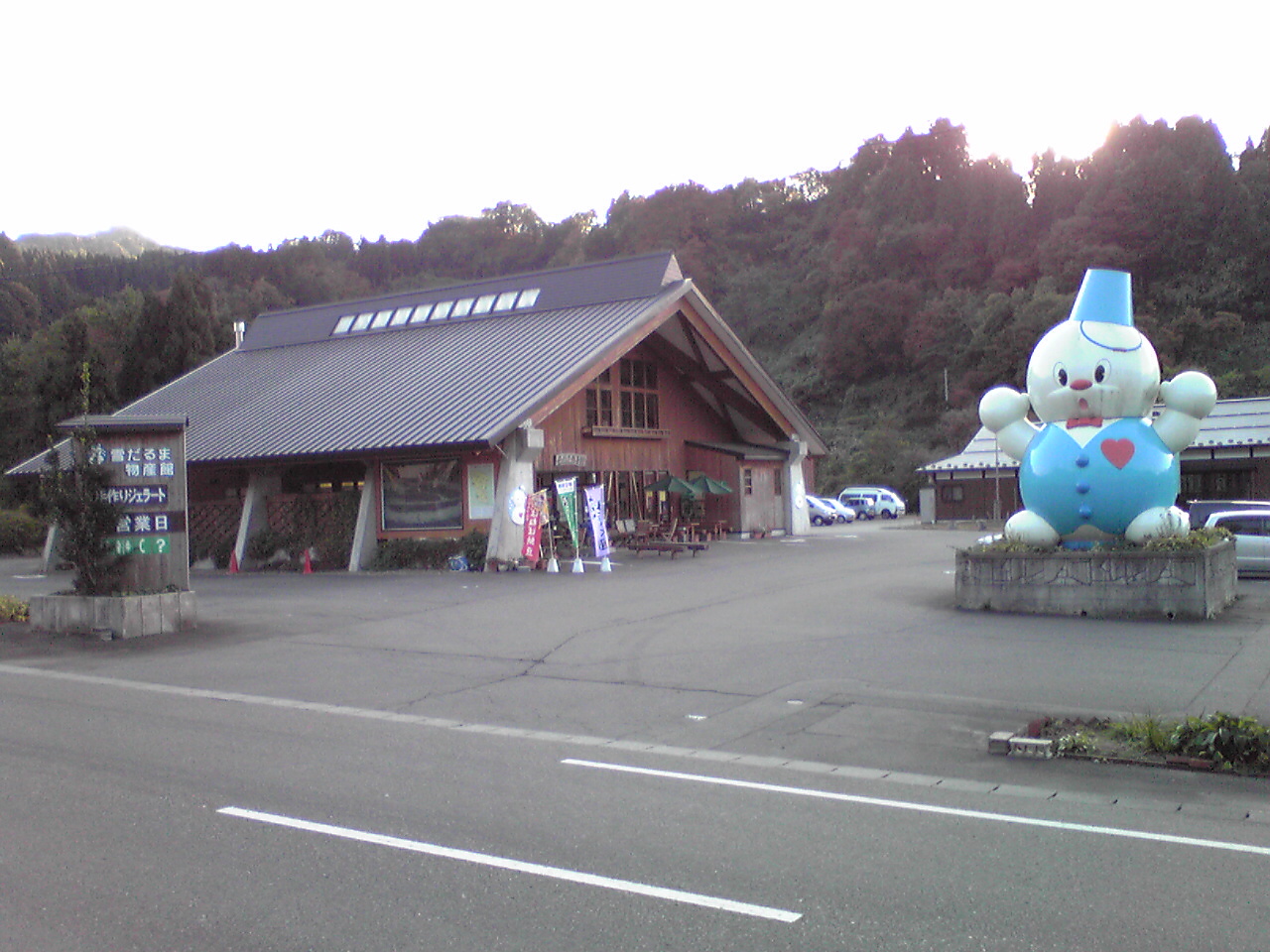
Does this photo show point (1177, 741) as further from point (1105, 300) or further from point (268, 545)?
point (268, 545)

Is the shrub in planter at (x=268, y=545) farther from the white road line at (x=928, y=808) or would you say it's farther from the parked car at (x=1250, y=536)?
the white road line at (x=928, y=808)

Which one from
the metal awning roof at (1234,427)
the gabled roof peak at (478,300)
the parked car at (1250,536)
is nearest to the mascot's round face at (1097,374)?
the parked car at (1250,536)

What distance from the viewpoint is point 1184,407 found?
53.0 ft

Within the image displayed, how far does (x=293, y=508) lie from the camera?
89.3 feet

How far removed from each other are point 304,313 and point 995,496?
26984mm

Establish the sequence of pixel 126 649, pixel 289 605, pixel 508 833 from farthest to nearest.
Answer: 1. pixel 289 605
2. pixel 126 649
3. pixel 508 833

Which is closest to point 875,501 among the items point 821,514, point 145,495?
point 821,514

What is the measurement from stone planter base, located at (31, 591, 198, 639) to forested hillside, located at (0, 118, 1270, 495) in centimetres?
3182

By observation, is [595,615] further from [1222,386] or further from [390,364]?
[1222,386]

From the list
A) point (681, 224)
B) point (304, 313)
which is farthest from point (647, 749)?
point (681, 224)

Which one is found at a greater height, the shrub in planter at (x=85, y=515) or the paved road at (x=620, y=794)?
the shrub in planter at (x=85, y=515)

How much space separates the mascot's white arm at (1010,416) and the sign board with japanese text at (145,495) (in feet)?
41.2

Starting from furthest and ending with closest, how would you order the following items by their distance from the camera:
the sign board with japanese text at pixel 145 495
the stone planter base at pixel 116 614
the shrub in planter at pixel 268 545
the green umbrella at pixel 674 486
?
the green umbrella at pixel 674 486
the shrub in planter at pixel 268 545
the sign board with japanese text at pixel 145 495
the stone planter base at pixel 116 614

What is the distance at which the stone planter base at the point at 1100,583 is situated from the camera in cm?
1448
